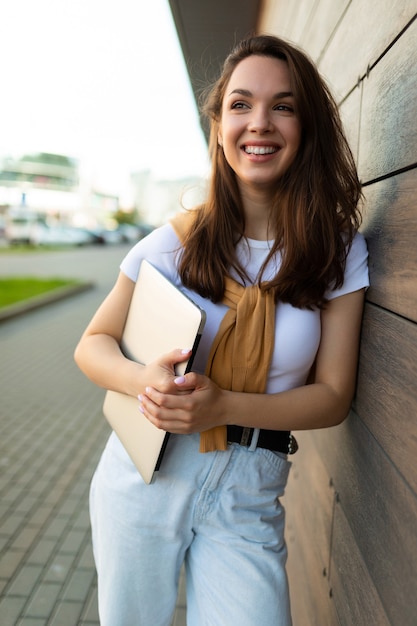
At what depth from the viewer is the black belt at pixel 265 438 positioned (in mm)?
1442

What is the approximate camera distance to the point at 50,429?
5008 millimetres

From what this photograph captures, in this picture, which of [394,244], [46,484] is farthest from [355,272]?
[46,484]

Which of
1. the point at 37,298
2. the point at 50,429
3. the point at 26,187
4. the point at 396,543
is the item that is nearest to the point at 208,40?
the point at 50,429

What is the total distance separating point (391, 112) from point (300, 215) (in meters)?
0.31

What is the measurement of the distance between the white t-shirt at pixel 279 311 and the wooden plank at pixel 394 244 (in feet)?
0.17

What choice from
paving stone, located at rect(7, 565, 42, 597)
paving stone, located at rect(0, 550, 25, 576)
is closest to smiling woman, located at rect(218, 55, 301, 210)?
paving stone, located at rect(7, 565, 42, 597)

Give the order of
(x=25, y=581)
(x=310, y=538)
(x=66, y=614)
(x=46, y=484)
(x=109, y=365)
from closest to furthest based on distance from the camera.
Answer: (x=109, y=365), (x=310, y=538), (x=66, y=614), (x=25, y=581), (x=46, y=484)

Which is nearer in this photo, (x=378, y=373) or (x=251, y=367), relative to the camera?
(x=378, y=373)

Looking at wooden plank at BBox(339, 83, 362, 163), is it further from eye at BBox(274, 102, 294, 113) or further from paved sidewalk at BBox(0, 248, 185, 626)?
paved sidewalk at BBox(0, 248, 185, 626)

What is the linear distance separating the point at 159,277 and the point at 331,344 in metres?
0.46

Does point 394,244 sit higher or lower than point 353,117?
lower

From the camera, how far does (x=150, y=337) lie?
152 cm

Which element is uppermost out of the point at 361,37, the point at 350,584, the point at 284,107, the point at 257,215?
the point at 361,37

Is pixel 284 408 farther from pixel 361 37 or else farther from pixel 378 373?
pixel 361 37
